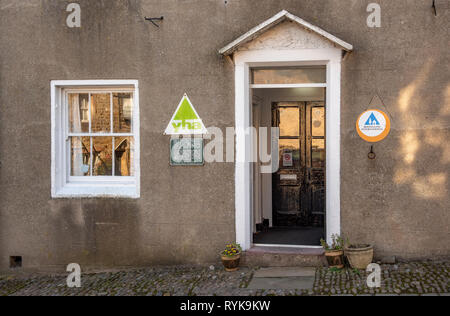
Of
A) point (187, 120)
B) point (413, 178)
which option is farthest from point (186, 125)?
point (413, 178)

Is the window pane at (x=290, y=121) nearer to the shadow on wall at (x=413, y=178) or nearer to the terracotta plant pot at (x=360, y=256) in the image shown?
the shadow on wall at (x=413, y=178)

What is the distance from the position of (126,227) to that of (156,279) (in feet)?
3.41

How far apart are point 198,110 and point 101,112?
164cm

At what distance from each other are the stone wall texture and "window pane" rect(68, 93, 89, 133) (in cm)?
38

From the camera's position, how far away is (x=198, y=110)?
24.5 feet

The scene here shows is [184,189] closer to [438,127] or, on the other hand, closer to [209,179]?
[209,179]

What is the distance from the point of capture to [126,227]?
302 inches

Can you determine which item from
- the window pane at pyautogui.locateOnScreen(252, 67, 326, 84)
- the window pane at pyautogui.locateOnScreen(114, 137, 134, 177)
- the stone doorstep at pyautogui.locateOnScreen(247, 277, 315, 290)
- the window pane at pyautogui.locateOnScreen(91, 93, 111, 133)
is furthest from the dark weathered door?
the window pane at pyautogui.locateOnScreen(91, 93, 111, 133)

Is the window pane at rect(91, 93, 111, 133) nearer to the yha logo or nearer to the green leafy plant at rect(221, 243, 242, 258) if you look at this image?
the yha logo

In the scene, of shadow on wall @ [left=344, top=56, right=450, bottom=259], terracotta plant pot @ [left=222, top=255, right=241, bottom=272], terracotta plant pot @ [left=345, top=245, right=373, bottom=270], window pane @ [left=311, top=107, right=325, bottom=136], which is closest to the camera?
terracotta plant pot @ [left=345, top=245, right=373, bottom=270]

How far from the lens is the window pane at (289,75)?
7531mm

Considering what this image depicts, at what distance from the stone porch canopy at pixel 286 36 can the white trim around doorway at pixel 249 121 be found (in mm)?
129

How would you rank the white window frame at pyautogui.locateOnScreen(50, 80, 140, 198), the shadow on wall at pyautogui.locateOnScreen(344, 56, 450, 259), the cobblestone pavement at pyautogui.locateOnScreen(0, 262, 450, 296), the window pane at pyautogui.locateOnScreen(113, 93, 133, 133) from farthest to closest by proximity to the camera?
the window pane at pyautogui.locateOnScreen(113, 93, 133, 133) < the white window frame at pyautogui.locateOnScreen(50, 80, 140, 198) < the shadow on wall at pyautogui.locateOnScreen(344, 56, 450, 259) < the cobblestone pavement at pyautogui.locateOnScreen(0, 262, 450, 296)

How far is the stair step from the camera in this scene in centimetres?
719
